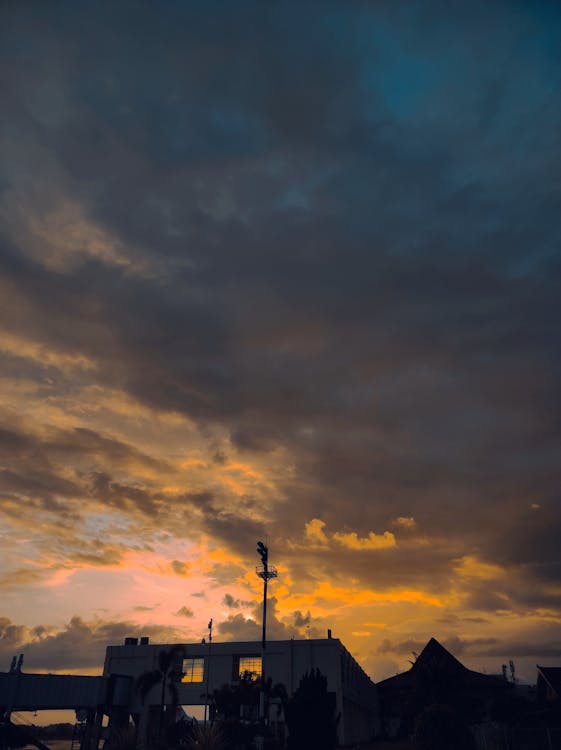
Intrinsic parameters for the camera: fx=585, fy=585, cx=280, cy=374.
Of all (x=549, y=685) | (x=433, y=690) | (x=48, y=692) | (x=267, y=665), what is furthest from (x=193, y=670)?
(x=549, y=685)

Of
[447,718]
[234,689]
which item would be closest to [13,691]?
[234,689]

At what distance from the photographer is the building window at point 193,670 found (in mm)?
66562

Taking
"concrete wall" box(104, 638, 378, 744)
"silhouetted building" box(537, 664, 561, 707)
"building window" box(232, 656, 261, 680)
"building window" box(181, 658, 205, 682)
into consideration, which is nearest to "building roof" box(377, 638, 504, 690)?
"silhouetted building" box(537, 664, 561, 707)

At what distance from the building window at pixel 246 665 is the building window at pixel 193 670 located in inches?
154

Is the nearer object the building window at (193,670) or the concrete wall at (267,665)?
the concrete wall at (267,665)

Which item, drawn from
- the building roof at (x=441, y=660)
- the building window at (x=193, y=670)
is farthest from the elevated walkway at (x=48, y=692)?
the building roof at (x=441, y=660)

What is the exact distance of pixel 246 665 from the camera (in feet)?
218

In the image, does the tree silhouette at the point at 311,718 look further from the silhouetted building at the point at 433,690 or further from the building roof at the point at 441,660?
the building roof at the point at 441,660

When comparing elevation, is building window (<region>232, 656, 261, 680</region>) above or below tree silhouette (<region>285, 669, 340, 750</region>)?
above

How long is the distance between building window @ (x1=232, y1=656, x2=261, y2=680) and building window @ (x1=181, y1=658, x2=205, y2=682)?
12.9ft

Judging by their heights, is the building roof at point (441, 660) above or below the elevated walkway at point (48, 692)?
above

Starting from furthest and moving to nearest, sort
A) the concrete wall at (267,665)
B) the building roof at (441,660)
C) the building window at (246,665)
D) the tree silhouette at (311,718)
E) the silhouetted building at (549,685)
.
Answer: the building roof at (441,660), the silhouetted building at (549,685), the building window at (246,665), the concrete wall at (267,665), the tree silhouette at (311,718)

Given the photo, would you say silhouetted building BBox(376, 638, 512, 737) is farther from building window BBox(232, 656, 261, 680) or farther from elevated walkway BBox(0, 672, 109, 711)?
elevated walkway BBox(0, 672, 109, 711)

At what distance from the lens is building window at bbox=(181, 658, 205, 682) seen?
6656 centimetres
